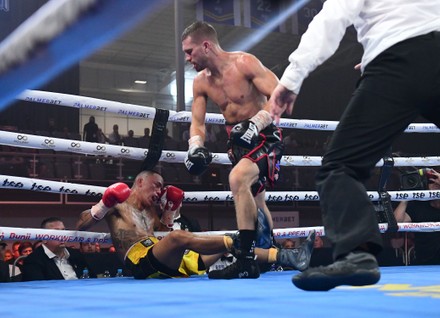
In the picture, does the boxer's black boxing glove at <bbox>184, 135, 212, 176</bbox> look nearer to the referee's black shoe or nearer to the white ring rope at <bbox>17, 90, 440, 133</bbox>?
the white ring rope at <bbox>17, 90, 440, 133</bbox>

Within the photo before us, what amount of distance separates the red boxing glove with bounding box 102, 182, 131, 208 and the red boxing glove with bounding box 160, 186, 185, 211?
1.30 feet

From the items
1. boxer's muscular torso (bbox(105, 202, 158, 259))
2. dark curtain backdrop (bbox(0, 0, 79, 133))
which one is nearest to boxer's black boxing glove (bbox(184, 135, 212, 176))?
boxer's muscular torso (bbox(105, 202, 158, 259))

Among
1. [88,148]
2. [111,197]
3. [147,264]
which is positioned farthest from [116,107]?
[147,264]

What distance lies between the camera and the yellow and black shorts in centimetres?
295

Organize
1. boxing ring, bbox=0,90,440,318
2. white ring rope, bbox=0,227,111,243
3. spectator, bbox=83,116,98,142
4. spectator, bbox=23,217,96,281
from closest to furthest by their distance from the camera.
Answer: boxing ring, bbox=0,90,440,318 < white ring rope, bbox=0,227,111,243 < spectator, bbox=23,217,96,281 < spectator, bbox=83,116,98,142

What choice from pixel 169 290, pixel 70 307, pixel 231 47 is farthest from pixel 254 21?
pixel 70 307

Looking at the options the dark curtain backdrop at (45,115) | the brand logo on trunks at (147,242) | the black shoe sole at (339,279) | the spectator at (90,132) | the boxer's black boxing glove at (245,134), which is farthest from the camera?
the spectator at (90,132)

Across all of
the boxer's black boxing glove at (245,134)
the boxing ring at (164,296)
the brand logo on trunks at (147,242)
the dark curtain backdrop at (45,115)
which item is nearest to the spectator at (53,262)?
the boxing ring at (164,296)

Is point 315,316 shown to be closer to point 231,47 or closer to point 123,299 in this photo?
point 123,299

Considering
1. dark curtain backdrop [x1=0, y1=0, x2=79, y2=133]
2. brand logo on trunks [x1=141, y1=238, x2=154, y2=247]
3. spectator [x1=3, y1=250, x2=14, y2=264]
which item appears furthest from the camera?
dark curtain backdrop [x1=0, y1=0, x2=79, y2=133]

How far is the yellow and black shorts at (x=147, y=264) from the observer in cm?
295

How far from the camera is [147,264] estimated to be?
296 centimetres

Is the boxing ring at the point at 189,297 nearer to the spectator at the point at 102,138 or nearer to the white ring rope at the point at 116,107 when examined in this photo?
the white ring rope at the point at 116,107

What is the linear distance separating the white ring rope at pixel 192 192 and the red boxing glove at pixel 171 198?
0.06 meters
